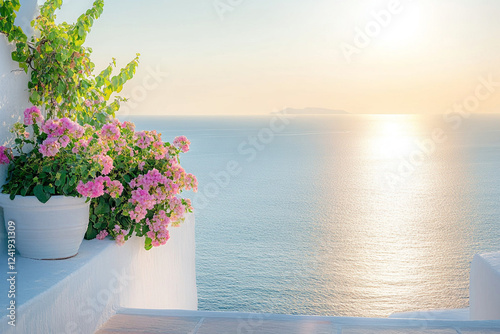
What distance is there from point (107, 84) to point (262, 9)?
177 ft

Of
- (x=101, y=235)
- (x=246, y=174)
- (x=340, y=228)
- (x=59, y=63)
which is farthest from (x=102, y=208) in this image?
(x=246, y=174)

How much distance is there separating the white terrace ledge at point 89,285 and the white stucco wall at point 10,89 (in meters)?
0.44

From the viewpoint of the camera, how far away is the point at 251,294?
1001 inches

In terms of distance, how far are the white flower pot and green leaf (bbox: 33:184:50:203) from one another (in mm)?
27

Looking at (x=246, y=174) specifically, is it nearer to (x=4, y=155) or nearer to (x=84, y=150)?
(x=84, y=150)

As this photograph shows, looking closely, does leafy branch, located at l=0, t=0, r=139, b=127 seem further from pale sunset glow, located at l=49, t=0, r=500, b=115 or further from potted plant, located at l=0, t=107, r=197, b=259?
pale sunset glow, located at l=49, t=0, r=500, b=115

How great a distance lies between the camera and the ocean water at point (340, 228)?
26359 mm

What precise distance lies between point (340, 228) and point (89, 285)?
37.7 meters

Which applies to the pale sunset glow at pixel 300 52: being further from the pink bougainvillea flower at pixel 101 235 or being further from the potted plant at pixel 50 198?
the potted plant at pixel 50 198

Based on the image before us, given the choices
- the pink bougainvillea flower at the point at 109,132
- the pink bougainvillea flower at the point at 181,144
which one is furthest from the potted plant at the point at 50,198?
the pink bougainvillea flower at the point at 181,144

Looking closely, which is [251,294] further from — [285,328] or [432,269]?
[285,328]

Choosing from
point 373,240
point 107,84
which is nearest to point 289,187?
point 373,240

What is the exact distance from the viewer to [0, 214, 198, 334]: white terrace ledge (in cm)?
183

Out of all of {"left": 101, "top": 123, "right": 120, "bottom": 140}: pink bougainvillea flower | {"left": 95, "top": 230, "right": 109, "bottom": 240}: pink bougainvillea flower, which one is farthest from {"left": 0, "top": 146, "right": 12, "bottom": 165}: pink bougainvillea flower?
{"left": 95, "top": 230, "right": 109, "bottom": 240}: pink bougainvillea flower
